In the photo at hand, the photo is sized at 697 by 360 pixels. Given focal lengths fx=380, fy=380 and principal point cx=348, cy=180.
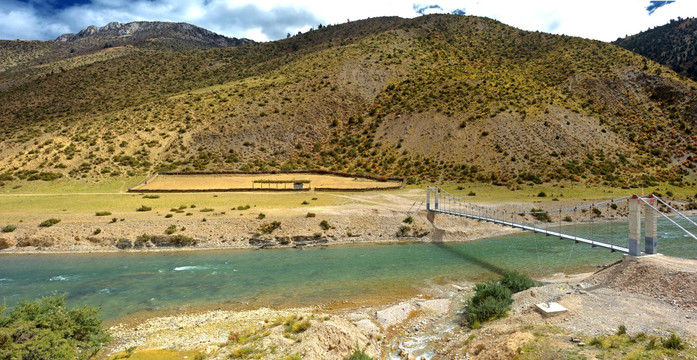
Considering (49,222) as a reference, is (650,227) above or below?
above

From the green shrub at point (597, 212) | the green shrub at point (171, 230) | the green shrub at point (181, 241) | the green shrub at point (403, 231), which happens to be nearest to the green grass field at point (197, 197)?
the green shrub at point (171, 230)

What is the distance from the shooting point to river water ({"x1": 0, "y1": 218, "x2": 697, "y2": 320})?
15805 mm

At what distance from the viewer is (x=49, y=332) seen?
9.84 metres

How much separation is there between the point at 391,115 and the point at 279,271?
4333 cm

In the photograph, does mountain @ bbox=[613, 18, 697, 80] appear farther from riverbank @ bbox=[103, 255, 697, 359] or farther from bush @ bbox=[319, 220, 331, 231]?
riverbank @ bbox=[103, 255, 697, 359]

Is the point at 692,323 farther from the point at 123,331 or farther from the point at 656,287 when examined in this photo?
the point at 123,331

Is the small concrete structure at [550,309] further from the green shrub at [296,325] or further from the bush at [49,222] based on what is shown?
the bush at [49,222]

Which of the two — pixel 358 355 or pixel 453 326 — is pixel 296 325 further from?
pixel 453 326

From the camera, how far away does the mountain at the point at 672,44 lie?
83.9 m

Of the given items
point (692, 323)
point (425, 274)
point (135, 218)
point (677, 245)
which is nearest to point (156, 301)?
point (425, 274)

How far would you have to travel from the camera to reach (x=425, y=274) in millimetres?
18375

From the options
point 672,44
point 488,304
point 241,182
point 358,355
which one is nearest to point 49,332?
point 358,355

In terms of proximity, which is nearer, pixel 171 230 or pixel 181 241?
A: pixel 181 241

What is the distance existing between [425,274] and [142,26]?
578ft
